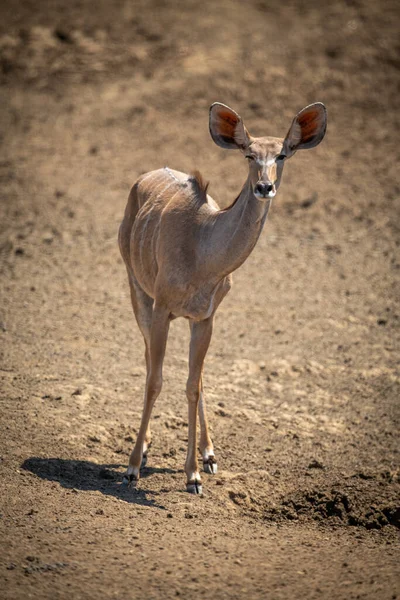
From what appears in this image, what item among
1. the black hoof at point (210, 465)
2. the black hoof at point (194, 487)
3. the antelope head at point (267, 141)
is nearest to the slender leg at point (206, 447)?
the black hoof at point (210, 465)

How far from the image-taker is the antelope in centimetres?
535

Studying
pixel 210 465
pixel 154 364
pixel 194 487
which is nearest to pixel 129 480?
pixel 194 487

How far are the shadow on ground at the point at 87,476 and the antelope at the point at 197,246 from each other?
A: 0.12 meters

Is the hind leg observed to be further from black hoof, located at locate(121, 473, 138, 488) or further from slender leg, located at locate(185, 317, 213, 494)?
slender leg, located at locate(185, 317, 213, 494)

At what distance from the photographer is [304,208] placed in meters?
11.6

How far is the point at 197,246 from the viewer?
5.73 meters

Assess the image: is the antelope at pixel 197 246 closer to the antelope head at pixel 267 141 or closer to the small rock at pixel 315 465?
the antelope head at pixel 267 141

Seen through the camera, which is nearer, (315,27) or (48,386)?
(48,386)

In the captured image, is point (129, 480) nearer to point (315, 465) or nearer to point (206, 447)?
point (206, 447)

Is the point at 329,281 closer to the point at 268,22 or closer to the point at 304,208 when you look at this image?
the point at 304,208

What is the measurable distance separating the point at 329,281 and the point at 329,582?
18.1 ft

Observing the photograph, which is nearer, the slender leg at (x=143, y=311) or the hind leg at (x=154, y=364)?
the hind leg at (x=154, y=364)

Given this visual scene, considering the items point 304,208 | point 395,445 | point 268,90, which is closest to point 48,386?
point 395,445

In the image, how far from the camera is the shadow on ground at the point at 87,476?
5582mm
